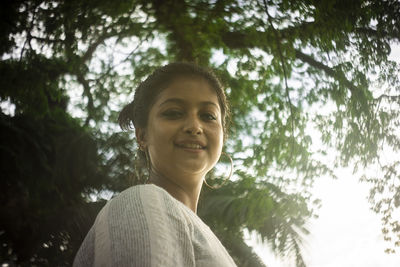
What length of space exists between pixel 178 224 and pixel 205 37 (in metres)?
2.38

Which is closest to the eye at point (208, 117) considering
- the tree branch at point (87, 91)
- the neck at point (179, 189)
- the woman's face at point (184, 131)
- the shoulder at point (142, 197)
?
the woman's face at point (184, 131)

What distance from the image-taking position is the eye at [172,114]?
1.31 meters

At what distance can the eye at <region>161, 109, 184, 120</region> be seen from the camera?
1312 millimetres

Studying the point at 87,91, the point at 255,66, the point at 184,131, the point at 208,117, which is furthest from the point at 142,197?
the point at 87,91

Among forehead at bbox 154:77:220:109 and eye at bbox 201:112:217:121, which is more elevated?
forehead at bbox 154:77:220:109

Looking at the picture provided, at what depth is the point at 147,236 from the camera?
0.67m

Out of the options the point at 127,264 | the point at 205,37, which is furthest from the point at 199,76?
the point at 205,37

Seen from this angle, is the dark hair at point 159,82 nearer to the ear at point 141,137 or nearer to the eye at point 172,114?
the ear at point 141,137

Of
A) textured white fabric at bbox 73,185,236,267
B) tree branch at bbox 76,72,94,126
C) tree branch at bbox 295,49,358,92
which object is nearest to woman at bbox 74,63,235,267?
textured white fabric at bbox 73,185,236,267

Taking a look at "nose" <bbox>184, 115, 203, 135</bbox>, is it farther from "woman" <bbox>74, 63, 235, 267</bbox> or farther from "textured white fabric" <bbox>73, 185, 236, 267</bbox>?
"textured white fabric" <bbox>73, 185, 236, 267</bbox>

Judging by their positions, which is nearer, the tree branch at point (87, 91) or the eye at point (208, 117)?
the eye at point (208, 117)

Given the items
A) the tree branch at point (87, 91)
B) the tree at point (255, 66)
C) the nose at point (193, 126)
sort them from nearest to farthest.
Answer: the nose at point (193, 126), the tree at point (255, 66), the tree branch at point (87, 91)

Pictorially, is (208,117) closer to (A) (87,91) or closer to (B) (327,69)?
(B) (327,69)

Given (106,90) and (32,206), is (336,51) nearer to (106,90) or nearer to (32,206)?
(106,90)
